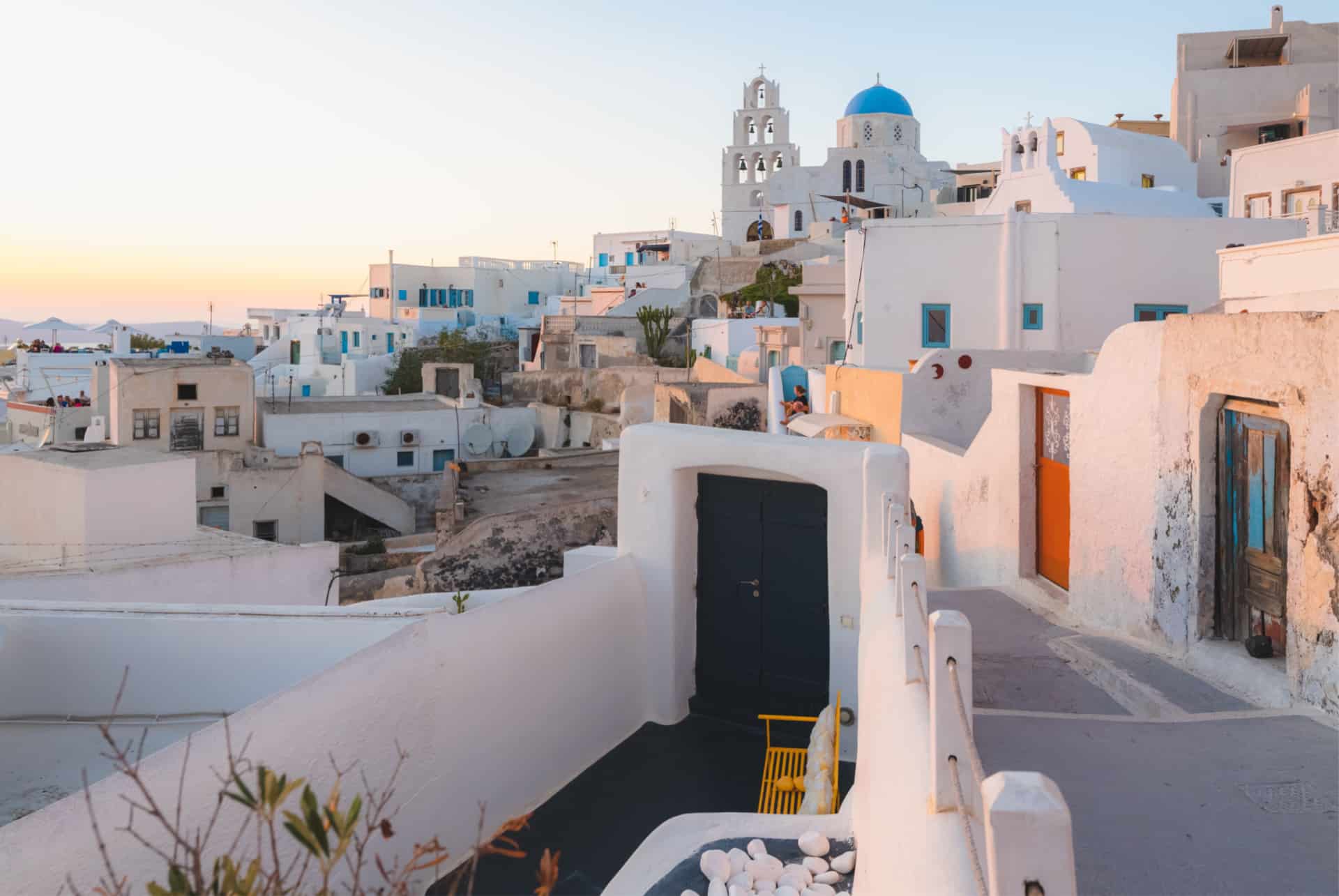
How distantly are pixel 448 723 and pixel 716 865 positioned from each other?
1.96 m

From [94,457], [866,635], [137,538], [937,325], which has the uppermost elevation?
[937,325]

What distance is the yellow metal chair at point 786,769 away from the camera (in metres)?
7.33

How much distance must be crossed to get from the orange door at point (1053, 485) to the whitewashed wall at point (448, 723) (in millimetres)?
3671

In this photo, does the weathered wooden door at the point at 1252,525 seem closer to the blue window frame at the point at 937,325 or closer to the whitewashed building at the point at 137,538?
the whitewashed building at the point at 137,538

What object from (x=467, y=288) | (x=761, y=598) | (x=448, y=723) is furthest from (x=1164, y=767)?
(x=467, y=288)

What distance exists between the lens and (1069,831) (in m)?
Answer: 1.49

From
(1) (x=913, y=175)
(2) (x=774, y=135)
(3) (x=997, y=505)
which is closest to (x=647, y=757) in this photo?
(3) (x=997, y=505)

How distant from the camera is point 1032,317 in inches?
775

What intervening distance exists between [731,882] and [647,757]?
285cm

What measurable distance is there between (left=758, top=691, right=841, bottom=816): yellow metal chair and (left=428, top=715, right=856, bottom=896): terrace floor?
84 mm

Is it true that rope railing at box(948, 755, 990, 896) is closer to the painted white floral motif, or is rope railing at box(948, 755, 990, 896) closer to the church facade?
the painted white floral motif

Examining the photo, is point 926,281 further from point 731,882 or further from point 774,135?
point 774,135

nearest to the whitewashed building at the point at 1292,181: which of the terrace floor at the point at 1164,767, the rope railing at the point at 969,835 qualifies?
the terrace floor at the point at 1164,767

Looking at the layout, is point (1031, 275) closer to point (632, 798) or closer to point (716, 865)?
point (632, 798)
